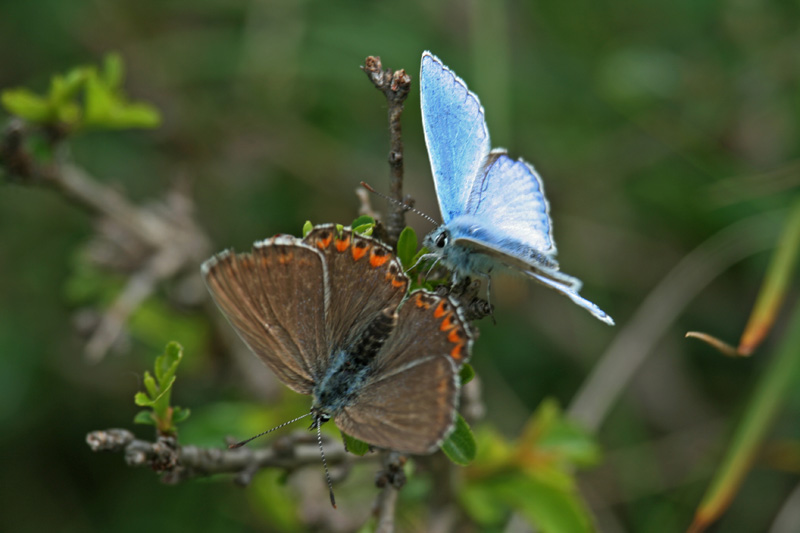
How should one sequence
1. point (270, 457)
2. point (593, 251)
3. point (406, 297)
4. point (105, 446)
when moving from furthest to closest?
point (593, 251), point (270, 457), point (406, 297), point (105, 446)

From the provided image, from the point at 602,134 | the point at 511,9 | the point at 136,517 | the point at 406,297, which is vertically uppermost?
the point at 511,9

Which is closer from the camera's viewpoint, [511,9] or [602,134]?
[602,134]

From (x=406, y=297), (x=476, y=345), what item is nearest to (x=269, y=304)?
(x=406, y=297)

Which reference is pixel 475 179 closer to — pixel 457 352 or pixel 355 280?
pixel 355 280

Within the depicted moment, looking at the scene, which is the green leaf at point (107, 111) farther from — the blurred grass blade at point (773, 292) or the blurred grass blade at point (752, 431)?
the blurred grass blade at point (752, 431)

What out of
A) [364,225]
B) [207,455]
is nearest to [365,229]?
[364,225]

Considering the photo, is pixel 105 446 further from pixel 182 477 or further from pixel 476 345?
pixel 476 345

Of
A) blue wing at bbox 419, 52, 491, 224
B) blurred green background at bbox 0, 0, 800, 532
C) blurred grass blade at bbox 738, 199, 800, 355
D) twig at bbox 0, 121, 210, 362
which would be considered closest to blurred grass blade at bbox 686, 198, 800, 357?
blurred grass blade at bbox 738, 199, 800, 355

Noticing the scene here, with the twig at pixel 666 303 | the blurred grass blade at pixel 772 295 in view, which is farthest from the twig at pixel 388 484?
the twig at pixel 666 303
